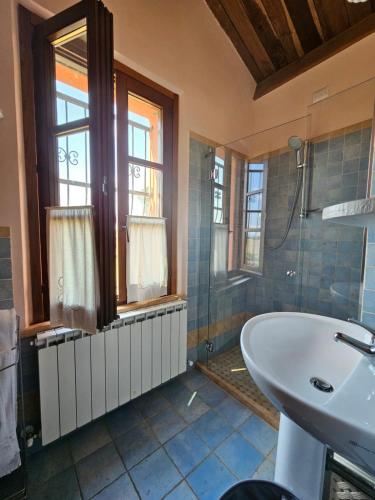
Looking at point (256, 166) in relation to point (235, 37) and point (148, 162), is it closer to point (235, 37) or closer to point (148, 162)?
point (148, 162)

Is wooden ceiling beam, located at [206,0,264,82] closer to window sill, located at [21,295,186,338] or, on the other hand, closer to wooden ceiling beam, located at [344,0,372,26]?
wooden ceiling beam, located at [344,0,372,26]

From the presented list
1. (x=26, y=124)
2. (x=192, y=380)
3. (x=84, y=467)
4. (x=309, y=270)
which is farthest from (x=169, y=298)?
(x=26, y=124)

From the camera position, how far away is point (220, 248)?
1.98m

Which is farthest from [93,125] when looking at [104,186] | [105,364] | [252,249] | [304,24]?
[304,24]

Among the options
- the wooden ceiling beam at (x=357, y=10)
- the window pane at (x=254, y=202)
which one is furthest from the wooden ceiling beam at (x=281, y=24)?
the window pane at (x=254, y=202)

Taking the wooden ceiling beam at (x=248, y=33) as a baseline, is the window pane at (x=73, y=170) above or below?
below

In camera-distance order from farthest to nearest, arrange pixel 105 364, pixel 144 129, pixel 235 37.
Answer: pixel 235 37
pixel 144 129
pixel 105 364

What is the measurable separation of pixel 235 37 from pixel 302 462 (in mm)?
2940

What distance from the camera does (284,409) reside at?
0.50 metres

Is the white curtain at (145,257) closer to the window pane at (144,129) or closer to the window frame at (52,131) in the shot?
the window frame at (52,131)

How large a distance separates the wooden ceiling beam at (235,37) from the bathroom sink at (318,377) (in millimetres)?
2397

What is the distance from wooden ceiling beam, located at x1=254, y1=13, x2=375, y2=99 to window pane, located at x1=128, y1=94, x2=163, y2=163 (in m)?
1.24

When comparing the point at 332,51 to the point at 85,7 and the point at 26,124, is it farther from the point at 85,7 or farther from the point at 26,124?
the point at 26,124

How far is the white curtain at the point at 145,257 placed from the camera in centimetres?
147
